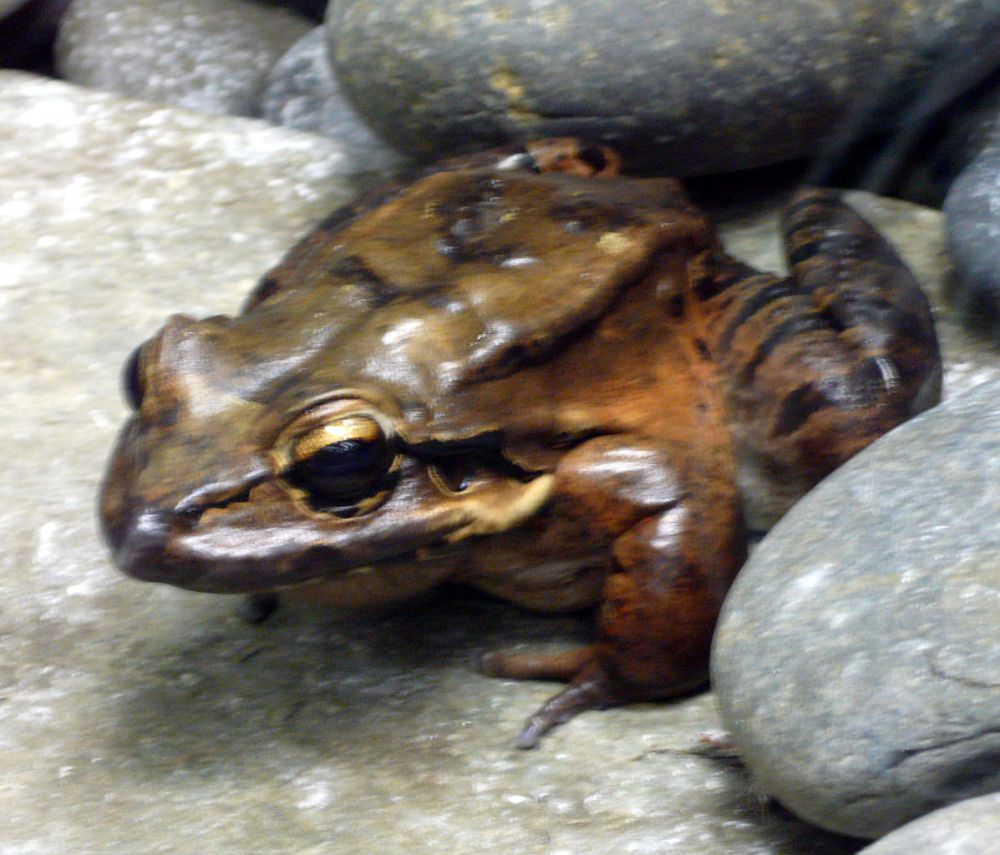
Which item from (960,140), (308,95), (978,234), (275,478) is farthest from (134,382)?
(308,95)

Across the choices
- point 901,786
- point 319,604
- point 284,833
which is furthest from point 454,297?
point 901,786

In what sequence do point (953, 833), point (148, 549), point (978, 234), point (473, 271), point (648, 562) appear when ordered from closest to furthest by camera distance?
1. point (953, 833)
2. point (148, 549)
3. point (648, 562)
4. point (473, 271)
5. point (978, 234)

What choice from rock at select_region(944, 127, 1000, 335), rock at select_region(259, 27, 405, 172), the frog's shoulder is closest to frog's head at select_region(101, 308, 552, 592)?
the frog's shoulder

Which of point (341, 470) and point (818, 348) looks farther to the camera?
point (818, 348)

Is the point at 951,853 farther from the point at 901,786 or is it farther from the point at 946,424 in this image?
the point at 946,424

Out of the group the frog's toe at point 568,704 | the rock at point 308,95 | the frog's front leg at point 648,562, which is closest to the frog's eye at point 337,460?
the frog's front leg at point 648,562

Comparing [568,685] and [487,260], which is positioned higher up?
[487,260]

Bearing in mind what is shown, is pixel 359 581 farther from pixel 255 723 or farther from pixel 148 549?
pixel 148 549
